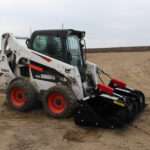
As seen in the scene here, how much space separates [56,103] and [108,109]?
1.30m

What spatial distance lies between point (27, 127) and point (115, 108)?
2.14 meters

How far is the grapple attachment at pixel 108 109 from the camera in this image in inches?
344

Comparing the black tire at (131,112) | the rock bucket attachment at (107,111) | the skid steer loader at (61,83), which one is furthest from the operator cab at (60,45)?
the black tire at (131,112)

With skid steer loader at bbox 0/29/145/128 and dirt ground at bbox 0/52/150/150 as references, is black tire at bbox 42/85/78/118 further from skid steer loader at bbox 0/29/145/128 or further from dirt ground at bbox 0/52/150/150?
dirt ground at bbox 0/52/150/150

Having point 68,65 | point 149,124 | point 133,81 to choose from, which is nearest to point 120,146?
point 149,124

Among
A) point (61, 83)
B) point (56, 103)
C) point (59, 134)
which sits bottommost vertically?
point (59, 134)

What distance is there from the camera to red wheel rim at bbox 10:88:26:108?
406 inches

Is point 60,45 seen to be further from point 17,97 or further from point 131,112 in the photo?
point 131,112

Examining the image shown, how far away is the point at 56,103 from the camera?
9766mm

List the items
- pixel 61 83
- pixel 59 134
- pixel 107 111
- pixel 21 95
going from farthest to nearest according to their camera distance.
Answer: pixel 21 95
pixel 61 83
pixel 107 111
pixel 59 134

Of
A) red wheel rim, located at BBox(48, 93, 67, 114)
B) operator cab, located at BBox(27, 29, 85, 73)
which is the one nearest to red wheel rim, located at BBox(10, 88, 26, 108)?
red wheel rim, located at BBox(48, 93, 67, 114)

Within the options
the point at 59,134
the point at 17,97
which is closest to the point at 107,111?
the point at 59,134

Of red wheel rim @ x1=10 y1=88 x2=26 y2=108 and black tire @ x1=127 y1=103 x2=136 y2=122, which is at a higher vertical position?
red wheel rim @ x1=10 y1=88 x2=26 y2=108

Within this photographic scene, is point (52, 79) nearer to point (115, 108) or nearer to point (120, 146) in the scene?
point (115, 108)
